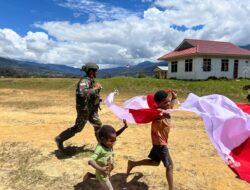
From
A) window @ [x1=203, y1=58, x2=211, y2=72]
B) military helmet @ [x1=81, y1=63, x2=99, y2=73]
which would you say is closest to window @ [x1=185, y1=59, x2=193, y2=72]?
window @ [x1=203, y1=58, x2=211, y2=72]

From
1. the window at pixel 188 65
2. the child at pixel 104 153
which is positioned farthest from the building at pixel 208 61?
the child at pixel 104 153

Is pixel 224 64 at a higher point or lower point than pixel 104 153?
higher

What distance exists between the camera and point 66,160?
24.0 feet

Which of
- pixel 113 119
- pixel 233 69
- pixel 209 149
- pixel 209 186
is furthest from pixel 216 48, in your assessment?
pixel 209 186

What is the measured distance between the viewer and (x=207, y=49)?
3744 centimetres

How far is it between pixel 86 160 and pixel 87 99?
118 centimetres

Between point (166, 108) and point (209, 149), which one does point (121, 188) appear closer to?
point (166, 108)

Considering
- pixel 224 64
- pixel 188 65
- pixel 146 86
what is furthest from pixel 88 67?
pixel 224 64

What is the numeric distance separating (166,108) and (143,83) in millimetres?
27009

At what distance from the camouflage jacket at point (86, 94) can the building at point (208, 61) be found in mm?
29434

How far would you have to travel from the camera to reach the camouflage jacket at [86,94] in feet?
23.8

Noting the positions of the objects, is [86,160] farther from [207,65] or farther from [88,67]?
[207,65]

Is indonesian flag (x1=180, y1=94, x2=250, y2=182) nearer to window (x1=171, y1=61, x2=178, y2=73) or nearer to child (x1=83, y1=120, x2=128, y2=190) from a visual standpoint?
child (x1=83, y1=120, x2=128, y2=190)

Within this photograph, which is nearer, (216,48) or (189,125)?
(189,125)
